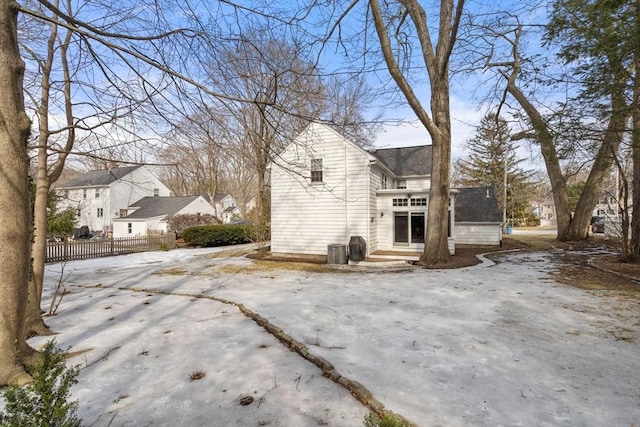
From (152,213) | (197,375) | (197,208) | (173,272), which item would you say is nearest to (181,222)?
(152,213)

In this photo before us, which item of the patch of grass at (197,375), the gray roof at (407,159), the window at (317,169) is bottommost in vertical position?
the patch of grass at (197,375)

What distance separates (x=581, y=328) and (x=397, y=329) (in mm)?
2866

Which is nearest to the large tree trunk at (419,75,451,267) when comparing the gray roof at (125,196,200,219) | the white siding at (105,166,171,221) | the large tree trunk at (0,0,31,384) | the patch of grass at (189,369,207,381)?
the patch of grass at (189,369,207,381)

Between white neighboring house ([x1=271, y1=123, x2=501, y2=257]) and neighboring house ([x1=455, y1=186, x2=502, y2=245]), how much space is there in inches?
188

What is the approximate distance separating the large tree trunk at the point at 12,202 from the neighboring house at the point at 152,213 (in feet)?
88.2

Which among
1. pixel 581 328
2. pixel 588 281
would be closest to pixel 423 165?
pixel 588 281

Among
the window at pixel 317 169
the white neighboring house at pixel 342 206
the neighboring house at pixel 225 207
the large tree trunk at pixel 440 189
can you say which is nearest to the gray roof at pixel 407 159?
the white neighboring house at pixel 342 206

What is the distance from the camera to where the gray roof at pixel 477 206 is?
699 inches

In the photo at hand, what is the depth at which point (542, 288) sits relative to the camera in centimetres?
756

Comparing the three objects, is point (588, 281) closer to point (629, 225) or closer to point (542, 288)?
point (542, 288)

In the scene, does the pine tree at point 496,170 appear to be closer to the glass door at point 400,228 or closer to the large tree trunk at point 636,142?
the glass door at point 400,228

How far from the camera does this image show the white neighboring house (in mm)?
13297

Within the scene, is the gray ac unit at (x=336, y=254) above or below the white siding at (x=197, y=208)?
below

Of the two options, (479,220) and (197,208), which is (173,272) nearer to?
(479,220)
